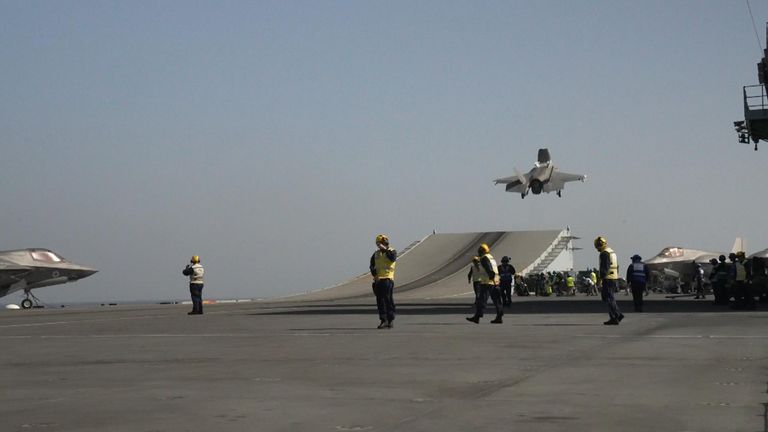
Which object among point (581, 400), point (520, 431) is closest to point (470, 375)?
point (581, 400)

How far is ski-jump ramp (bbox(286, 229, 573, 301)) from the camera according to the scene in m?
73.9

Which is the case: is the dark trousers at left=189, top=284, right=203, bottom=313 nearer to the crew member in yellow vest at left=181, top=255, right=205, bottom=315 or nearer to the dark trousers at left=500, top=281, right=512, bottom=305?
the crew member in yellow vest at left=181, top=255, right=205, bottom=315

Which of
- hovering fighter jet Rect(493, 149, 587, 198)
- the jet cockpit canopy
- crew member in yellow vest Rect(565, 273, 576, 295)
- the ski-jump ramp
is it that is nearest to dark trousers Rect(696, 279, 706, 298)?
crew member in yellow vest Rect(565, 273, 576, 295)

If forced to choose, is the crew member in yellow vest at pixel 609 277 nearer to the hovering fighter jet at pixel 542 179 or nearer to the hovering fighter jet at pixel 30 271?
the hovering fighter jet at pixel 30 271

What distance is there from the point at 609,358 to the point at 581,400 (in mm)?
4691

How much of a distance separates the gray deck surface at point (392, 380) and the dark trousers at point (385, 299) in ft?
2.72

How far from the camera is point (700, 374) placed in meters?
11.6

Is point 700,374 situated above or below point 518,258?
below

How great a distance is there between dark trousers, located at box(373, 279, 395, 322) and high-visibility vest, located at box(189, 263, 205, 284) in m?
9.94

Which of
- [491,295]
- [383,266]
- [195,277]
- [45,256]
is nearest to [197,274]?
[195,277]

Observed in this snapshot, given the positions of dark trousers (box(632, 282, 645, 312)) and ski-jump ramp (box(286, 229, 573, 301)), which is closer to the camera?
dark trousers (box(632, 282, 645, 312))

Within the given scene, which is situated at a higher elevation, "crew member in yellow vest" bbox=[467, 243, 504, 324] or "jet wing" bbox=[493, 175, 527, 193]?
"jet wing" bbox=[493, 175, 527, 193]

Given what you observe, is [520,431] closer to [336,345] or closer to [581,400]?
[581,400]

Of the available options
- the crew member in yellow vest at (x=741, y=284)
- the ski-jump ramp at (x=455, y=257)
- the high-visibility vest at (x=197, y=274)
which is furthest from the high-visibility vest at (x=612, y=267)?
the ski-jump ramp at (x=455, y=257)
